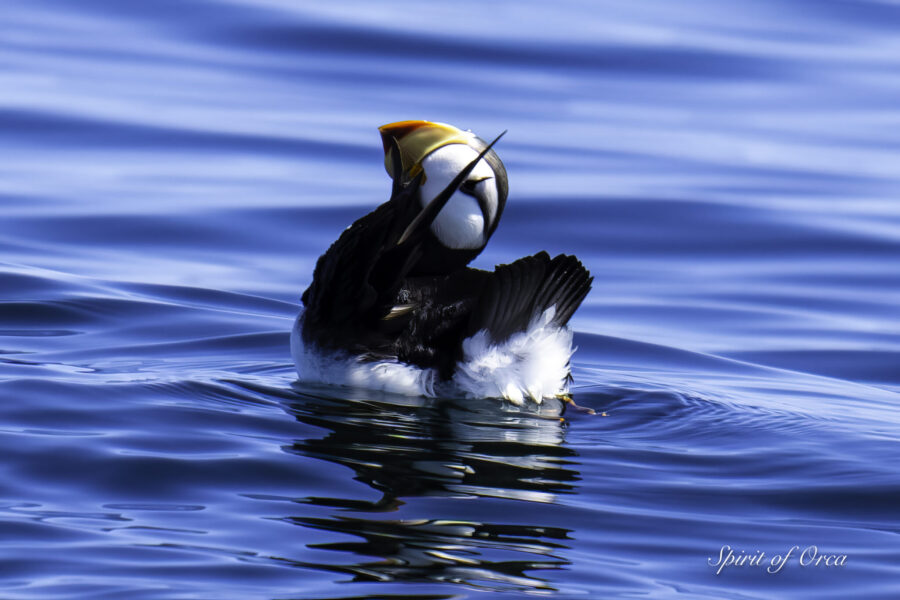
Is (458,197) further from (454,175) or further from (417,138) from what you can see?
(417,138)

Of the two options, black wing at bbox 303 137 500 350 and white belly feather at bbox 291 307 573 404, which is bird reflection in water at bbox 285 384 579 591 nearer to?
white belly feather at bbox 291 307 573 404

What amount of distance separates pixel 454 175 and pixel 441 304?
430 millimetres

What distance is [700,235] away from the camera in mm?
9188

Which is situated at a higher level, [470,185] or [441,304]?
[470,185]

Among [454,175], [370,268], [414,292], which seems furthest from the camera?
[414,292]

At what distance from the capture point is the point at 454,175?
4809 millimetres

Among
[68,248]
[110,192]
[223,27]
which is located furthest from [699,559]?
[223,27]

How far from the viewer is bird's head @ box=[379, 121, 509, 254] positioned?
4836mm

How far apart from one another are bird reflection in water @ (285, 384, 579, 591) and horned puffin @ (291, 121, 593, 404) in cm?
12

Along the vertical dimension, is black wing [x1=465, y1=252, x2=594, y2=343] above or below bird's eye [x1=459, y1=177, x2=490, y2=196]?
below

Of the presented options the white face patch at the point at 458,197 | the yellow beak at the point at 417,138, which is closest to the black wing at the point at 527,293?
the white face patch at the point at 458,197

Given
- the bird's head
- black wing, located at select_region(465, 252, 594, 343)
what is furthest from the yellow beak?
black wing, located at select_region(465, 252, 594, 343)

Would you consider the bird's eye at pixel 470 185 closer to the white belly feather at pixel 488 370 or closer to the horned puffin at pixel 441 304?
the horned puffin at pixel 441 304

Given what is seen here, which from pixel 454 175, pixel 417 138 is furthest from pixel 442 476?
pixel 417 138
